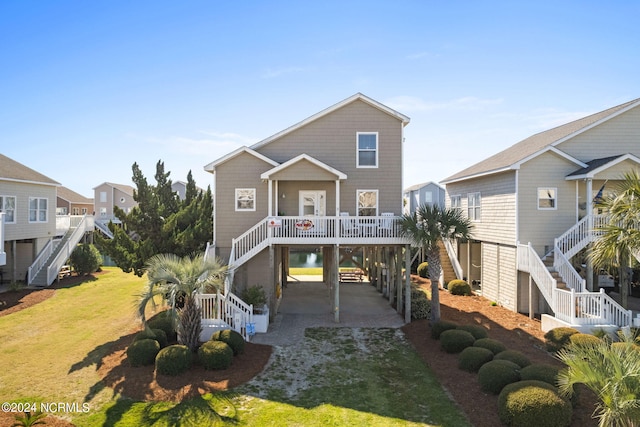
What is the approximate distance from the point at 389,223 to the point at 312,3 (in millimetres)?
9242

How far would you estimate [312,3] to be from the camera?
1427 centimetres

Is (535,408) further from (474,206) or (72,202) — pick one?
(72,202)

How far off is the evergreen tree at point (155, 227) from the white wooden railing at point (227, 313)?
3.50m

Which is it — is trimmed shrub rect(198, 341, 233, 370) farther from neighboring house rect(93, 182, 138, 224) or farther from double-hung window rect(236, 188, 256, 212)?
neighboring house rect(93, 182, 138, 224)

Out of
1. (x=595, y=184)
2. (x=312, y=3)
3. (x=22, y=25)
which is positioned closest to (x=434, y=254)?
(x=595, y=184)

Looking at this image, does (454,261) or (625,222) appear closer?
(625,222)

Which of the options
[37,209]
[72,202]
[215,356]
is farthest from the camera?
[72,202]

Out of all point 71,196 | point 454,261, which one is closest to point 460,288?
point 454,261

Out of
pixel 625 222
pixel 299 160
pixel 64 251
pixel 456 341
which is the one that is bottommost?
pixel 456 341

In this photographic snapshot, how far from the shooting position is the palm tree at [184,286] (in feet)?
39.1

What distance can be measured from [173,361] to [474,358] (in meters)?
8.78

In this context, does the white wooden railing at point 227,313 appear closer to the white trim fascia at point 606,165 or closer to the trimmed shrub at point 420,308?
the trimmed shrub at point 420,308

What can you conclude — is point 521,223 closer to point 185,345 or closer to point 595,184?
point 595,184

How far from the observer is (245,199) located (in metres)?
18.7
